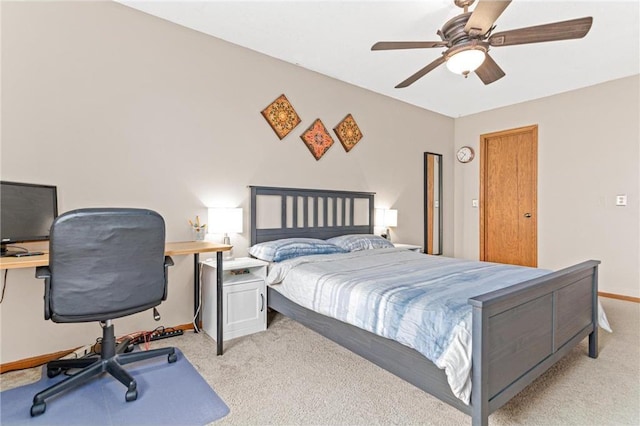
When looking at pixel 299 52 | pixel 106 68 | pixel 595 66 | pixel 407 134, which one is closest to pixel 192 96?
pixel 106 68

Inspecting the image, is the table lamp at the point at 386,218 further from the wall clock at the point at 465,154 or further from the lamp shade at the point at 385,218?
the wall clock at the point at 465,154

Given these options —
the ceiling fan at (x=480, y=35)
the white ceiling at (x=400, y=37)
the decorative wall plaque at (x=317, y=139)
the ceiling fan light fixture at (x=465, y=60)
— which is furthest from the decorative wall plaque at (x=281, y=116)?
the ceiling fan light fixture at (x=465, y=60)

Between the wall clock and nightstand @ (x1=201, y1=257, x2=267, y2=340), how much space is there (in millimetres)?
4076

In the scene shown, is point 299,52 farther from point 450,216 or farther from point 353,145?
point 450,216

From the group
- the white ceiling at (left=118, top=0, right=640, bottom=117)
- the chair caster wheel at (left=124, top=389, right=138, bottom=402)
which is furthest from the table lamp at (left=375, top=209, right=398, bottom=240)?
the chair caster wheel at (left=124, top=389, right=138, bottom=402)

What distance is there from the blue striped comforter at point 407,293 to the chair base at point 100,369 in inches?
44.0

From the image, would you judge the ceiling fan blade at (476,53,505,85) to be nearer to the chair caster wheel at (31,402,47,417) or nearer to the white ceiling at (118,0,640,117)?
the white ceiling at (118,0,640,117)

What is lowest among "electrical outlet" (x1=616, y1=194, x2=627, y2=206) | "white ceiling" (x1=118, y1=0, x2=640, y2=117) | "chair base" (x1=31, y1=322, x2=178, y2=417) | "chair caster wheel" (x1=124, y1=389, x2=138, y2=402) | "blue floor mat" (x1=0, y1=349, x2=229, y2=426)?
"blue floor mat" (x1=0, y1=349, x2=229, y2=426)

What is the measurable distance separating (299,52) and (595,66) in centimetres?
329

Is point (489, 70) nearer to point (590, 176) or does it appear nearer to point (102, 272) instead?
point (590, 176)

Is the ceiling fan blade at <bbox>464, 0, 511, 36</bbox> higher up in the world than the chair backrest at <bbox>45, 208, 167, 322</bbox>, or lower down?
higher up

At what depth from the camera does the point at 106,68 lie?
256 centimetres

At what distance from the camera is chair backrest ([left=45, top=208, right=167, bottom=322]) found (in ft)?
5.41

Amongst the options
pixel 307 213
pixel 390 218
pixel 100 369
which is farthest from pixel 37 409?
pixel 390 218
